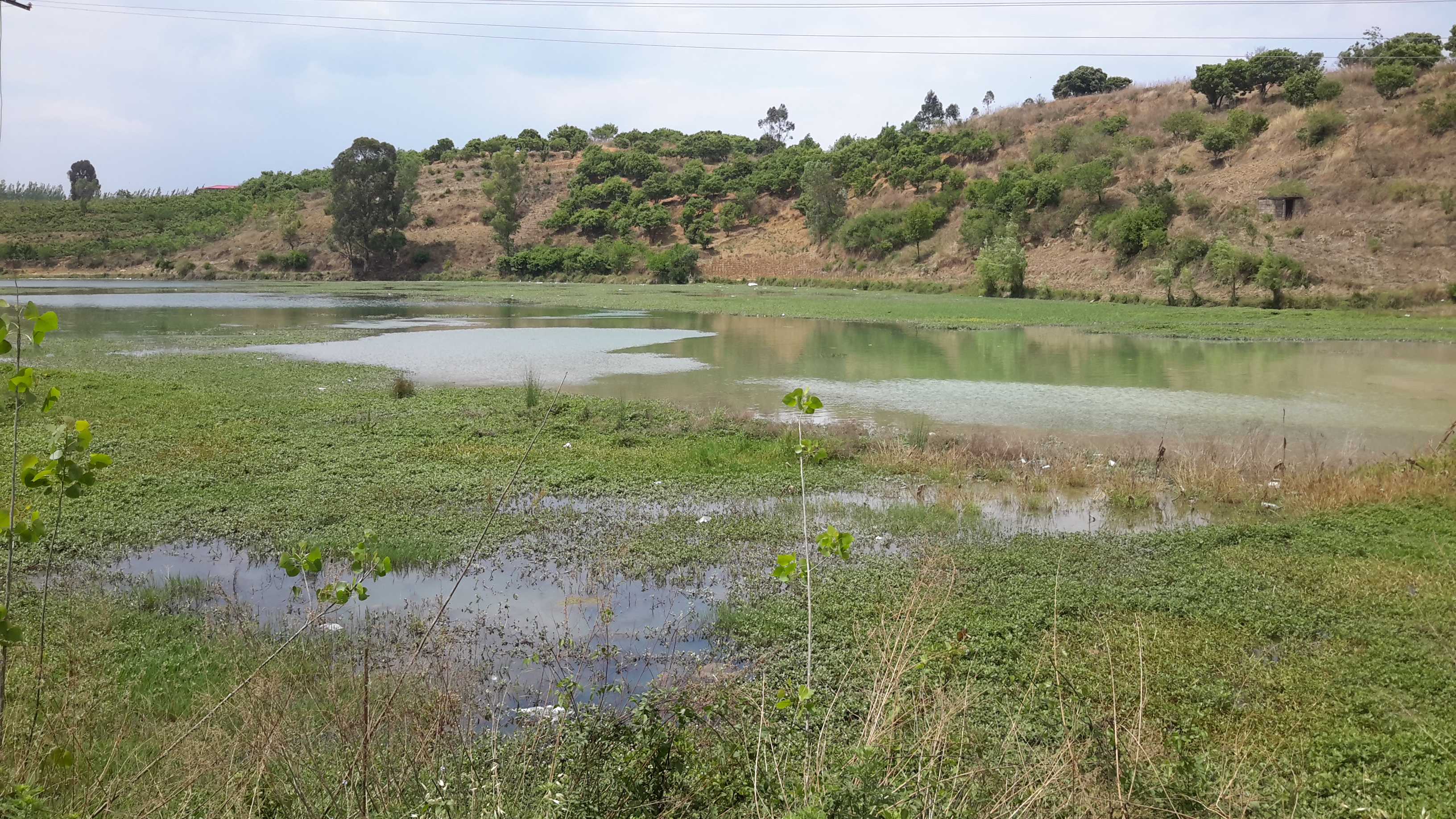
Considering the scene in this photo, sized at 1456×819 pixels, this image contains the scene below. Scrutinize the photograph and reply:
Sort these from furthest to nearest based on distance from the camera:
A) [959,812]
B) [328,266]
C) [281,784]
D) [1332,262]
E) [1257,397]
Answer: [328,266], [1332,262], [1257,397], [281,784], [959,812]

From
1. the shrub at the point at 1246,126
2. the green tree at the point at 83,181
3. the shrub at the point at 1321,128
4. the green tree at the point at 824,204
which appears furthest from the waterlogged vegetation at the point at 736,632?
the green tree at the point at 83,181

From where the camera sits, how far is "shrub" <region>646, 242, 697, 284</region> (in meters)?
68.6

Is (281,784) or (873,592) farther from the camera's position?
(873,592)

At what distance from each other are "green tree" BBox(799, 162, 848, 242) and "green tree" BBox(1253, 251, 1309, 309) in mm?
36415

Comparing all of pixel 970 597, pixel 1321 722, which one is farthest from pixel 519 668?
pixel 1321 722

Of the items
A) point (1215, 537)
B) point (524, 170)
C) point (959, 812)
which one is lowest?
point (1215, 537)

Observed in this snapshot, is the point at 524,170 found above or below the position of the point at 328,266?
above

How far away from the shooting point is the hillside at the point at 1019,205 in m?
39.3

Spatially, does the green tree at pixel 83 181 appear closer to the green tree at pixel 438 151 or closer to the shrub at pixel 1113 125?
the green tree at pixel 438 151

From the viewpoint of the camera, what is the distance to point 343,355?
23.9 meters

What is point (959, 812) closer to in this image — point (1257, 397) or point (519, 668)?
point (519, 668)

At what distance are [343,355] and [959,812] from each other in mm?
23593

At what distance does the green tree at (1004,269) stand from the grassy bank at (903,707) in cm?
3715

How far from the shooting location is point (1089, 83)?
86.6 m
